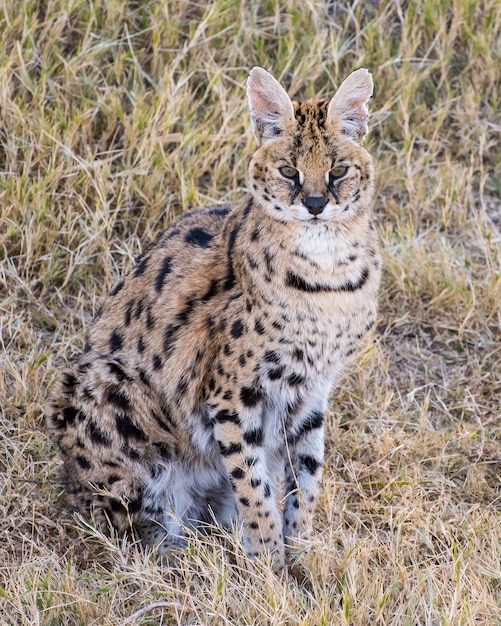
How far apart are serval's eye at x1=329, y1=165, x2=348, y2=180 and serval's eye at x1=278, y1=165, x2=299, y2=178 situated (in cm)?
13

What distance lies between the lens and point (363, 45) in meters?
6.30

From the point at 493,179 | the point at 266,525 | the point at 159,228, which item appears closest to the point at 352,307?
the point at 266,525

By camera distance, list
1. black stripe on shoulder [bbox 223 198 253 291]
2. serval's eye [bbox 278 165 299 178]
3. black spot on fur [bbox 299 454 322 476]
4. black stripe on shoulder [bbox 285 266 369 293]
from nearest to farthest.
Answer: serval's eye [bbox 278 165 299 178] < black stripe on shoulder [bbox 285 266 369 293] < black stripe on shoulder [bbox 223 198 253 291] < black spot on fur [bbox 299 454 322 476]

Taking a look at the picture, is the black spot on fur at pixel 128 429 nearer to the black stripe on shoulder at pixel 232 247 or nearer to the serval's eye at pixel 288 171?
the black stripe on shoulder at pixel 232 247

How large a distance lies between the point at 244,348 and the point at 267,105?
891mm

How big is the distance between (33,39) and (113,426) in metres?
2.65

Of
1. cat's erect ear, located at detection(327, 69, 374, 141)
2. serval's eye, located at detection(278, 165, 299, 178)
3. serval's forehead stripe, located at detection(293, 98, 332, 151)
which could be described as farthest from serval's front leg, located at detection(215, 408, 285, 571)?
cat's erect ear, located at detection(327, 69, 374, 141)

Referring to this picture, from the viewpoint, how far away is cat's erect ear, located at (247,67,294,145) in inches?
152

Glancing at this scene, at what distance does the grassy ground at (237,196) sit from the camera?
367cm

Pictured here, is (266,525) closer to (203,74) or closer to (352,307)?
(352,307)

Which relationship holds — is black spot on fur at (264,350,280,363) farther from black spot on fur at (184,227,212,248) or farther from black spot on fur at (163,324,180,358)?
black spot on fur at (184,227,212,248)

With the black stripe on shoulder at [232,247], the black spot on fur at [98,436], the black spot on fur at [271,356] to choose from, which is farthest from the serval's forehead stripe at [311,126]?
the black spot on fur at [98,436]

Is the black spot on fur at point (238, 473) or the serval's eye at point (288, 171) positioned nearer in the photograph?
the serval's eye at point (288, 171)

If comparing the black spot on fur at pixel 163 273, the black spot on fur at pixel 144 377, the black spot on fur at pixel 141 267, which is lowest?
the black spot on fur at pixel 144 377
